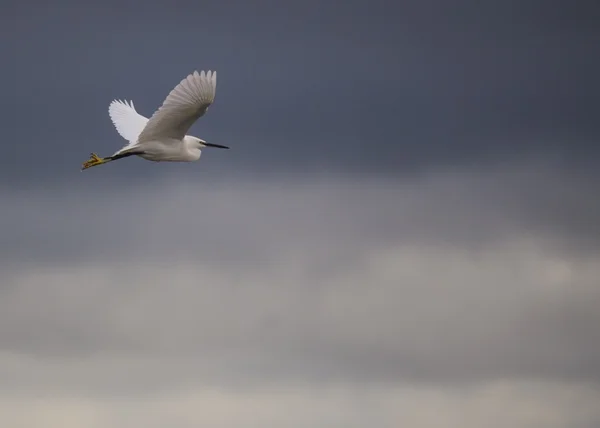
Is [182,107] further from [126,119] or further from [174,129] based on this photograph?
[126,119]

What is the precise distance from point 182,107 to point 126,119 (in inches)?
278

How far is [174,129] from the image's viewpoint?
4553 cm

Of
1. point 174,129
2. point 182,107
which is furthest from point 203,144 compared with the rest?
point 182,107

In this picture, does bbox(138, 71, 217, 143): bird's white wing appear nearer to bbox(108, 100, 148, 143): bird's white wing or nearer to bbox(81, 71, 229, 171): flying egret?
bbox(81, 71, 229, 171): flying egret

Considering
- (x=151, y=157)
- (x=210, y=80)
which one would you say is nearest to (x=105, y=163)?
(x=151, y=157)

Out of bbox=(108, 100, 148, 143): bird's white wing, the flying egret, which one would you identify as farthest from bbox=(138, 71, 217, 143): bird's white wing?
bbox=(108, 100, 148, 143): bird's white wing

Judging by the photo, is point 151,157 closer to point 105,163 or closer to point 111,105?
point 105,163

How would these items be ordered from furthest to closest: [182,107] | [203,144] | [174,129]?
1. [203,144]
2. [174,129]
3. [182,107]

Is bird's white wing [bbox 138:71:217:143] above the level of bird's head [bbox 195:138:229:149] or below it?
below

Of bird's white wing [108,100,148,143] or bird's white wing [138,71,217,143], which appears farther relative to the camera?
bird's white wing [108,100,148,143]

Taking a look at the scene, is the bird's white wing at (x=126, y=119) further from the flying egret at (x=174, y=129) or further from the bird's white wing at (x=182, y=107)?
the bird's white wing at (x=182, y=107)

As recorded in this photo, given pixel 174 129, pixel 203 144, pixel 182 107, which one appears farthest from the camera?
pixel 203 144

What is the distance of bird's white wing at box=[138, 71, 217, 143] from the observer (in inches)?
1688

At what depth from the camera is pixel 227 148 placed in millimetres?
48500
